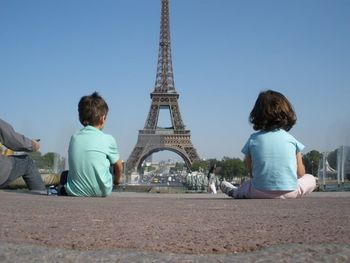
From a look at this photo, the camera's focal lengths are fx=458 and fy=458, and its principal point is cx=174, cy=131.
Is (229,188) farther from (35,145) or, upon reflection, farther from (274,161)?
(35,145)

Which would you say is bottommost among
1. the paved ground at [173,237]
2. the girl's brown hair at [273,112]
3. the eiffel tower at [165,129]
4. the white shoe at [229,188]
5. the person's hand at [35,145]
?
the paved ground at [173,237]

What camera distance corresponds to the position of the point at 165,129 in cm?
6825

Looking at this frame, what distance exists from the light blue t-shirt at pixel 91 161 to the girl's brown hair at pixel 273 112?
5.60 feet

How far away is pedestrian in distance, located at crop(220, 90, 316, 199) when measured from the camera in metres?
4.68

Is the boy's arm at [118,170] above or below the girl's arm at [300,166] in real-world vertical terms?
below

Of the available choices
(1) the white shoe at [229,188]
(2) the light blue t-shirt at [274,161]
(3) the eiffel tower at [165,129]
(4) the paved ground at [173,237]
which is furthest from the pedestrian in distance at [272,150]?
(3) the eiffel tower at [165,129]

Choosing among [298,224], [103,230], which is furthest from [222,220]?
[103,230]

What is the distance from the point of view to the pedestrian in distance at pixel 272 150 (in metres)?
4.68

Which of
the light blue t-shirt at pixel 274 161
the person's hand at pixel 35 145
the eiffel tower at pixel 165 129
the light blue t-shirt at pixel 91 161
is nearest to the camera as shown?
the light blue t-shirt at pixel 274 161

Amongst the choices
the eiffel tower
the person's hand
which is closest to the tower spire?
the eiffel tower

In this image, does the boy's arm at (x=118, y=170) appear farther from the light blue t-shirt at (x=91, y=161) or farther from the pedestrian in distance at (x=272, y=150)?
the pedestrian in distance at (x=272, y=150)

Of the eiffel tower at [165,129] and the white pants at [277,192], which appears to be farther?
the eiffel tower at [165,129]

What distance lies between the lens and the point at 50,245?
1.88 metres

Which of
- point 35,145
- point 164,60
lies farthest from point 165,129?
point 35,145
